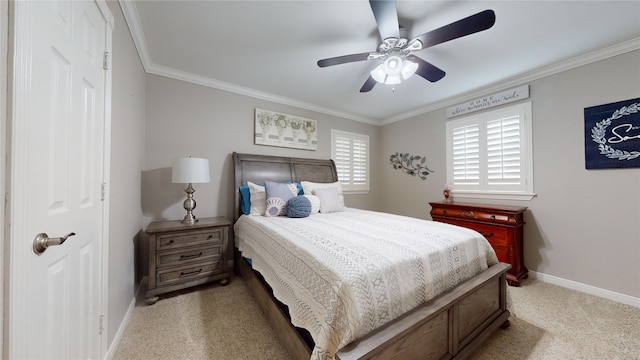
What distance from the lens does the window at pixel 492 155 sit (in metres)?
2.82

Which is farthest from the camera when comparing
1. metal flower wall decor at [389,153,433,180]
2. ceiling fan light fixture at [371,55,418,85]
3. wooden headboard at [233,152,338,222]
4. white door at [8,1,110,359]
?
metal flower wall decor at [389,153,433,180]

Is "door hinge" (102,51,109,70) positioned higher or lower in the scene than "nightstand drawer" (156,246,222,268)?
higher

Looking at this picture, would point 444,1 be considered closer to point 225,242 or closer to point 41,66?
point 41,66

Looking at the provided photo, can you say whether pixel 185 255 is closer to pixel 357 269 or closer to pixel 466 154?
pixel 357 269

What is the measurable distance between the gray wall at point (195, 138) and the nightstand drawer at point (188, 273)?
749 mm

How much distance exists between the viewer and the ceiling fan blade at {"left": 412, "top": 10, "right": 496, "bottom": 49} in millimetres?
1384

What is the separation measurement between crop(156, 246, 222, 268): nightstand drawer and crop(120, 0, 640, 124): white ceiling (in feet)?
6.90

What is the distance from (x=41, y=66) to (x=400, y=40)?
2097mm

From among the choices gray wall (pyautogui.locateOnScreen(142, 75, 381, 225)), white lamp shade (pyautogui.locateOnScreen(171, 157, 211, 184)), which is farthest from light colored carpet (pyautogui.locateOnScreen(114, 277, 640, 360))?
white lamp shade (pyautogui.locateOnScreen(171, 157, 211, 184))

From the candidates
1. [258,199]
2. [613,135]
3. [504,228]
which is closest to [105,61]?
[258,199]

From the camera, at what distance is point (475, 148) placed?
326cm

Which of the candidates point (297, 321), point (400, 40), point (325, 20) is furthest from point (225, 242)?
point (400, 40)

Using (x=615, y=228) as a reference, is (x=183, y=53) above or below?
above

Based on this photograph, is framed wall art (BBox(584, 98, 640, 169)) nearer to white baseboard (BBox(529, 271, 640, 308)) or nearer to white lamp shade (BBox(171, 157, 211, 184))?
white baseboard (BBox(529, 271, 640, 308))
